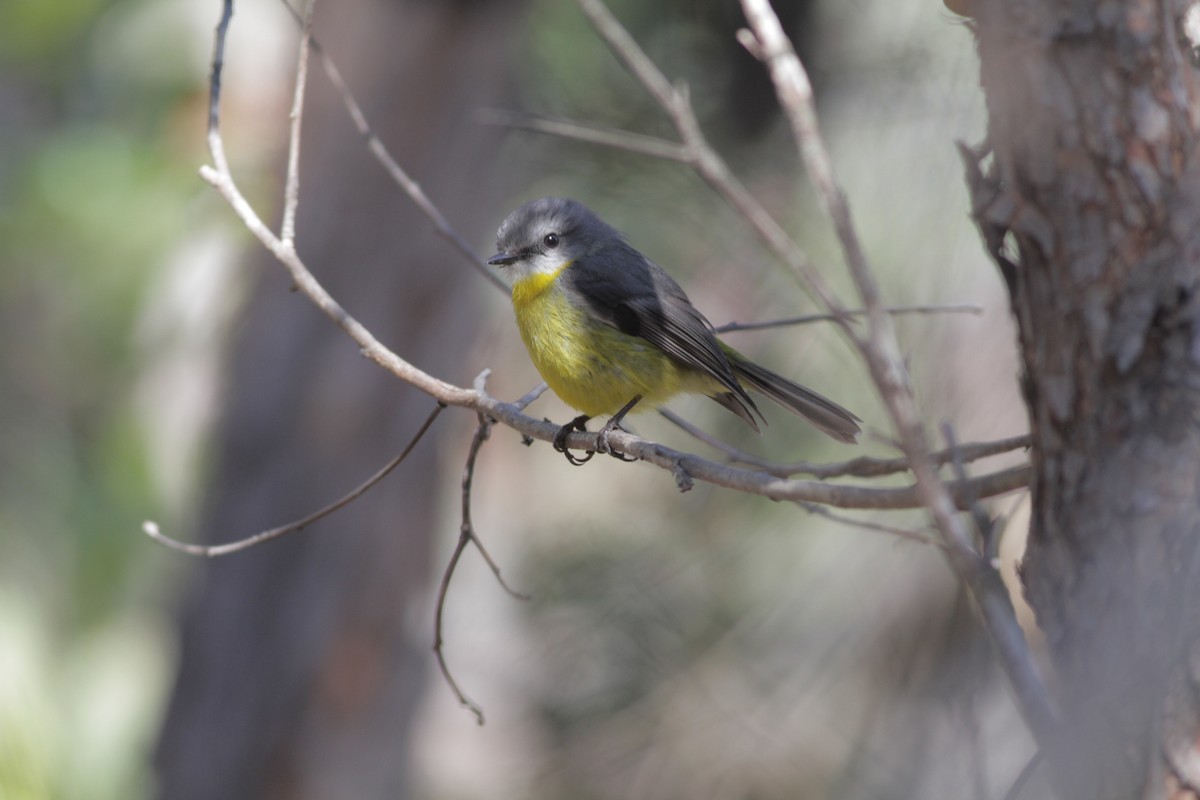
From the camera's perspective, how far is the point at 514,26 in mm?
6688

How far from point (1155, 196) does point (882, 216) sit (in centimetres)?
366

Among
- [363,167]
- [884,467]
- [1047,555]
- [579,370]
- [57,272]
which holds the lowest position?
[1047,555]

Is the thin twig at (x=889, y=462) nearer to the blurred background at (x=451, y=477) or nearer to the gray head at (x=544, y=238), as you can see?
the gray head at (x=544, y=238)

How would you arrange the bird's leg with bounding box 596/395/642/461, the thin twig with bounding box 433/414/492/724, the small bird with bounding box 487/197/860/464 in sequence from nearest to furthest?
the thin twig with bounding box 433/414/492/724
the bird's leg with bounding box 596/395/642/461
the small bird with bounding box 487/197/860/464

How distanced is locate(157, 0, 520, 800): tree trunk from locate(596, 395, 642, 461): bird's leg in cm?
304

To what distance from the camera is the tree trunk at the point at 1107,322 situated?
1.73 meters

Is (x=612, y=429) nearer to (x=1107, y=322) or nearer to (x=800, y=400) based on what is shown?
(x=800, y=400)

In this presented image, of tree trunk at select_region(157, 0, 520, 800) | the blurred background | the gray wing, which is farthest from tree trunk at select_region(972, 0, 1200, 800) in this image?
tree trunk at select_region(157, 0, 520, 800)

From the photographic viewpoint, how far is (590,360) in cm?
366

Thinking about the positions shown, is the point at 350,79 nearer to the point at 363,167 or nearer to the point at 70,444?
the point at 363,167

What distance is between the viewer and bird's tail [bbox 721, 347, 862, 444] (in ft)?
11.1

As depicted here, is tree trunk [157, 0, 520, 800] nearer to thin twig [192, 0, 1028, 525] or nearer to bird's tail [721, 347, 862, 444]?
bird's tail [721, 347, 862, 444]

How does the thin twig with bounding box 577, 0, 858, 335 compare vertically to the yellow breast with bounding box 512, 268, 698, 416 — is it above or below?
below

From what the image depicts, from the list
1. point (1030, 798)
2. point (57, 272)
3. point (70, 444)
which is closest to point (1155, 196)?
point (1030, 798)
